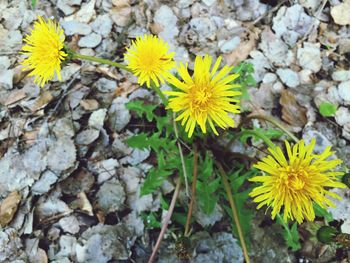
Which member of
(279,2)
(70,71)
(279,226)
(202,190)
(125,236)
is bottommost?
(125,236)

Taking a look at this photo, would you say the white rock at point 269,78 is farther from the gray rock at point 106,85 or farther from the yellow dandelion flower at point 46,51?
the yellow dandelion flower at point 46,51

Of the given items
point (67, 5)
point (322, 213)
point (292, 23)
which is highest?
point (292, 23)

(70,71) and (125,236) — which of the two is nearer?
(125,236)

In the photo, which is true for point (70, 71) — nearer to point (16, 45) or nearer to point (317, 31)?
point (16, 45)

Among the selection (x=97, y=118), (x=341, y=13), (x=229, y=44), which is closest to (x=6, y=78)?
(x=97, y=118)

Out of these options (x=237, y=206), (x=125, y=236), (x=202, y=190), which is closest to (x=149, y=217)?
(x=125, y=236)

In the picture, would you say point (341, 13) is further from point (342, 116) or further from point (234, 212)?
point (234, 212)
